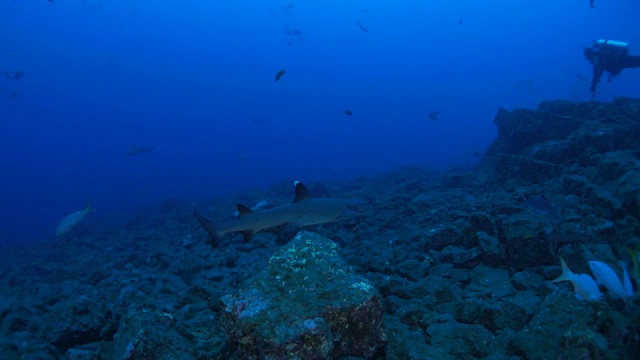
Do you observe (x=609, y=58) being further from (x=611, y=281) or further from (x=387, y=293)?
(x=387, y=293)

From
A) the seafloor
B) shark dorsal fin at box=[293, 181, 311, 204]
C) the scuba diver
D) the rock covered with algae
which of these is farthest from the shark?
the scuba diver

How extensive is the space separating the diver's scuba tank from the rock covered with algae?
56.0ft

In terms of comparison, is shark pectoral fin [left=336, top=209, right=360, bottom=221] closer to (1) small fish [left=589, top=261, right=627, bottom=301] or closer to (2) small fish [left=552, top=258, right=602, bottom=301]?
(2) small fish [left=552, top=258, right=602, bottom=301]

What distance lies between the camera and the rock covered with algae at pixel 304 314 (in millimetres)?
2697

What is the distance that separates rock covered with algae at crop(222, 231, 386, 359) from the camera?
8.85 feet

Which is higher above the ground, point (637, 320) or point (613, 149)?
point (637, 320)

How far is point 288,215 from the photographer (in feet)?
20.0

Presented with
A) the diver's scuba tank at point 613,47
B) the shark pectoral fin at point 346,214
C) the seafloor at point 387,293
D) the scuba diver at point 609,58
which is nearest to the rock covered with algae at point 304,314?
the seafloor at point 387,293

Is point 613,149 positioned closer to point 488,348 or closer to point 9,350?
point 488,348

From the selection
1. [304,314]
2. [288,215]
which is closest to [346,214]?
[288,215]

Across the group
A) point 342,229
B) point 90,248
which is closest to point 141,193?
point 90,248

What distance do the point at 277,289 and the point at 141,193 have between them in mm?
52199

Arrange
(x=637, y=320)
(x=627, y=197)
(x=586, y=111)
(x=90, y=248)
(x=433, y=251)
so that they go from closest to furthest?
(x=637, y=320), (x=433, y=251), (x=627, y=197), (x=586, y=111), (x=90, y=248)

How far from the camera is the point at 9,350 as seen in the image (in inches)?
153
